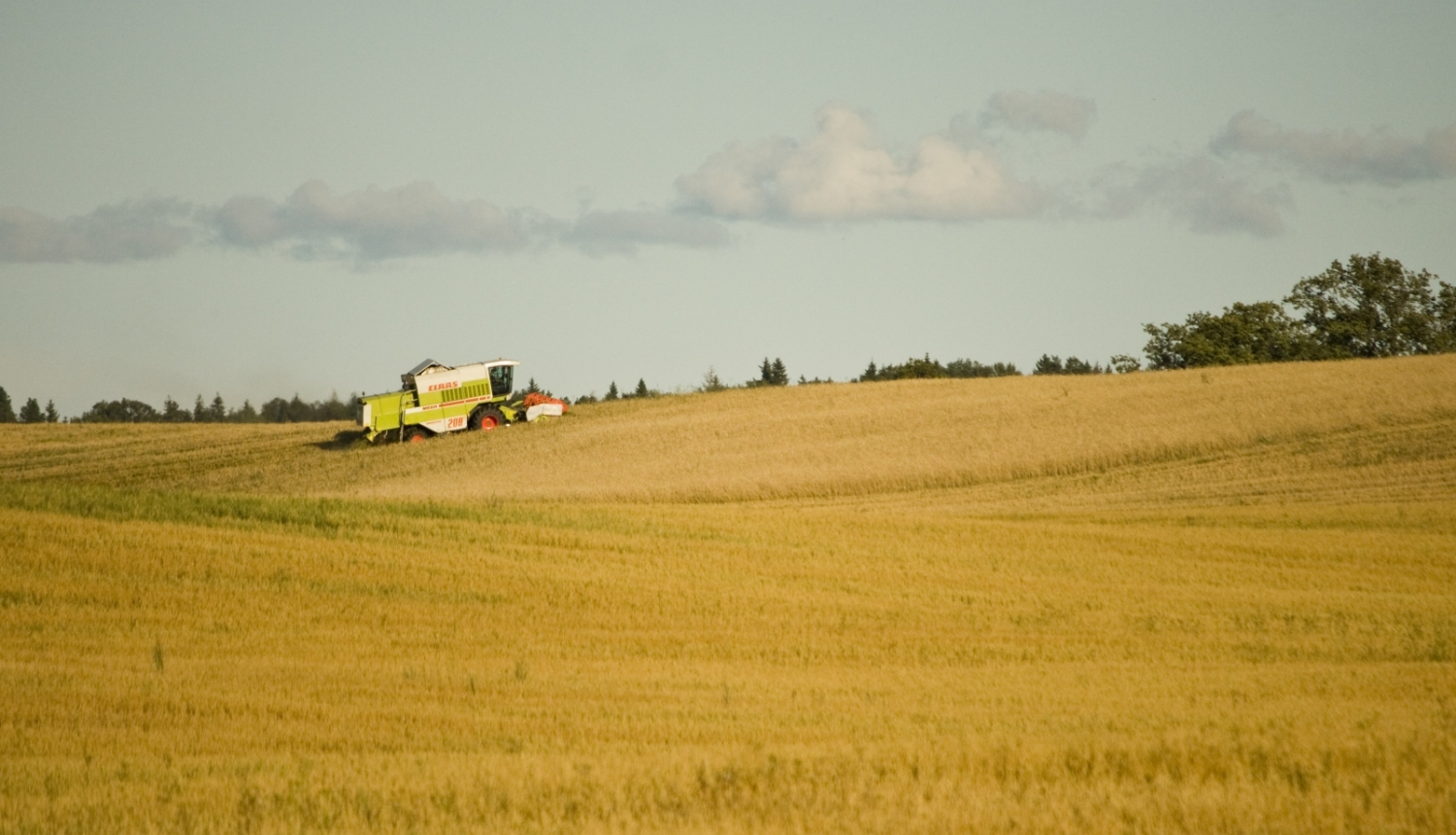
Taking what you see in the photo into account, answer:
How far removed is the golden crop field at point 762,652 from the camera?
8242 mm

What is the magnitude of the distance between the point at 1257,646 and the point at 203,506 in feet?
51.1

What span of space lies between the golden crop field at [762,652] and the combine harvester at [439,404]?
8.10 meters

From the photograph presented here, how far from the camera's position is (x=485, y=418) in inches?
1651

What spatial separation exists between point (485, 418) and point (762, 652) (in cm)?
2881

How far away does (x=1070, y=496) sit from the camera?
3036 cm

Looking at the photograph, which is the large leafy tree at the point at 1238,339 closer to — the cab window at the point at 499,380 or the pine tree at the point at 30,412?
the cab window at the point at 499,380

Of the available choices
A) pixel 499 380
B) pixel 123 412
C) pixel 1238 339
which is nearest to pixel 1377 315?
pixel 1238 339

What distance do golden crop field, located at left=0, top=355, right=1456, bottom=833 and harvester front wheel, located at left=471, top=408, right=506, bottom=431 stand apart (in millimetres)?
8451

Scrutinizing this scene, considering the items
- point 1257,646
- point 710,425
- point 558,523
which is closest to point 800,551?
point 558,523

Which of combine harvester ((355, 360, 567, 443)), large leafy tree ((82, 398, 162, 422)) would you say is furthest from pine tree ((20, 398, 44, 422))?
combine harvester ((355, 360, 567, 443))

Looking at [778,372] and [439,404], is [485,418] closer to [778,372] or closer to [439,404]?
[439,404]

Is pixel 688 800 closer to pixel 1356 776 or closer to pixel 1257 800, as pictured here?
pixel 1257 800

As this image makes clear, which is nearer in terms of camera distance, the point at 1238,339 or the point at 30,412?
the point at 1238,339

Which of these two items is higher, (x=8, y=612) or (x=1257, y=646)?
(x=8, y=612)
